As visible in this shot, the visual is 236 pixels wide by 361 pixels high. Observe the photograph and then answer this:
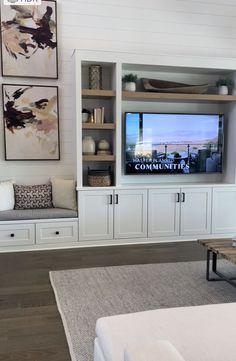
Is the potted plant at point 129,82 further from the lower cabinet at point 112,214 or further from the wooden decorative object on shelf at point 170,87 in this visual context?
the lower cabinet at point 112,214

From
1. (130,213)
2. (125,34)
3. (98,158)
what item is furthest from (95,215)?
(125,34)

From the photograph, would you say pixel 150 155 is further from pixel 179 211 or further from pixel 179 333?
pixel 179 333

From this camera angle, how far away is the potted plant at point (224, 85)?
5.15 m

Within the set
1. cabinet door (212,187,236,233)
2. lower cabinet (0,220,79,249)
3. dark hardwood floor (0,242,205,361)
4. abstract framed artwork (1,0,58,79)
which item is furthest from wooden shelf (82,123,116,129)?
cabinet door (212,187,236,233)

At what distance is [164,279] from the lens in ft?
11.6

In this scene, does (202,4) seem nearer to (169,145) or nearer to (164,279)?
(169,145)

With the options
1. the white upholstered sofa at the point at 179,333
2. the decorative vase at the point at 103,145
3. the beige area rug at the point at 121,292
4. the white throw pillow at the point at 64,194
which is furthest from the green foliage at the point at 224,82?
the white upholstered sofa at the point at 179,333

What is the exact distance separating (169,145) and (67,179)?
5.15 feet

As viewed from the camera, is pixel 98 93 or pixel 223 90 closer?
pixel 98 93

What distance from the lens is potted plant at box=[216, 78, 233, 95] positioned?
16.9 ft

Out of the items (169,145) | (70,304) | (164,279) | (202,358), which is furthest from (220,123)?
(202,358)

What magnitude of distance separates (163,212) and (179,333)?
3282mm

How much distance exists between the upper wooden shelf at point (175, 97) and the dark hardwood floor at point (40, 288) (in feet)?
6.67

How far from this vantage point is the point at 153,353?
4.04ft
